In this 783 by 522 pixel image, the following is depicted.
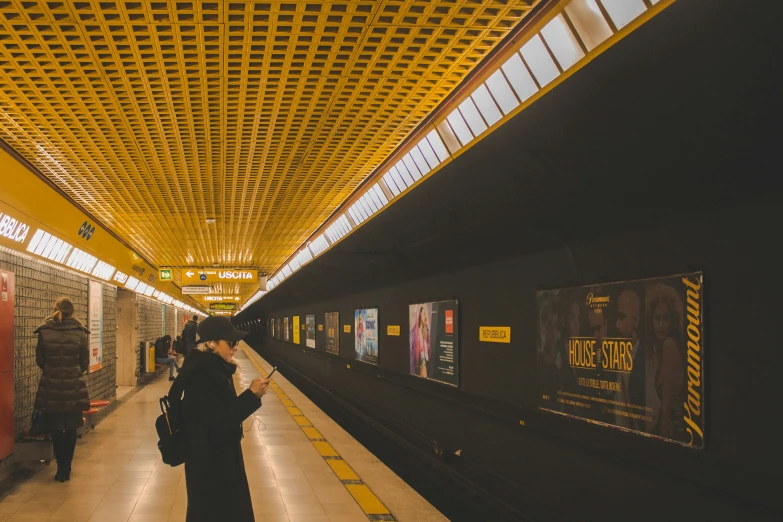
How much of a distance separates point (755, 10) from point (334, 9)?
2.28m

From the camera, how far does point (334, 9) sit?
3920mm

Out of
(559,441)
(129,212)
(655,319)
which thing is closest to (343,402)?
(129,212)

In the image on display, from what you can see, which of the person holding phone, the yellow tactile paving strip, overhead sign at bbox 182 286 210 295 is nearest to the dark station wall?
the yellow tactile paving strip

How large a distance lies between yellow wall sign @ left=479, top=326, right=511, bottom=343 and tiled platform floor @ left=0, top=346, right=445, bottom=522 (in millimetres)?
2256

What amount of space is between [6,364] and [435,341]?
5.33 m

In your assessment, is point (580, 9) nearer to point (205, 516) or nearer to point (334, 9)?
point (334, 9)

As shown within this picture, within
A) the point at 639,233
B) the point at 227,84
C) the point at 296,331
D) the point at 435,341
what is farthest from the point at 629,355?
the point at 296,331

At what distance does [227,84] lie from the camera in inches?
201

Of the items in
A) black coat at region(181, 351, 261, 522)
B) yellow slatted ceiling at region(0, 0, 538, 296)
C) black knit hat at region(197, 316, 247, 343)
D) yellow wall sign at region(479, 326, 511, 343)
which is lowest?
black coat at region(181, 351, 261, 522)

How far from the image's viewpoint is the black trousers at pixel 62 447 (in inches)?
242

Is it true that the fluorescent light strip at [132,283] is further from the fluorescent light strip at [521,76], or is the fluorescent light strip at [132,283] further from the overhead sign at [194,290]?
the overhead sign at [194,290]

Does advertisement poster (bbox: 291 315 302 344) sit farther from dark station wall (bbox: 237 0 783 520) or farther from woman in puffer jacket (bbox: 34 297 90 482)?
woman in puffer jacket (bbox: 34 297 90 482)

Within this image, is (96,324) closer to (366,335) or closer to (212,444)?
(366,335)

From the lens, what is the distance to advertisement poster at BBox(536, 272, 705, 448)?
4.10 meters
